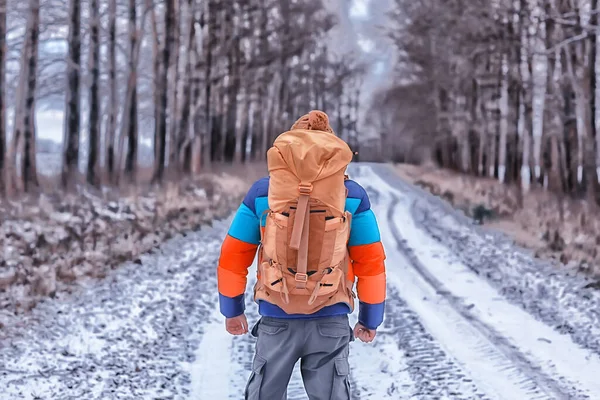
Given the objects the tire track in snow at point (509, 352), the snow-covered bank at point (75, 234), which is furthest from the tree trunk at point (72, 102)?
the tire track in snow at point (509, 352)

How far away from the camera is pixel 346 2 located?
193ft

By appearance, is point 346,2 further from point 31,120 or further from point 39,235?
point 39,235

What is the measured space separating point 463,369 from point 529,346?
1094 mm

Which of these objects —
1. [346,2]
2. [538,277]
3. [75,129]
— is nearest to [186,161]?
[75,129]

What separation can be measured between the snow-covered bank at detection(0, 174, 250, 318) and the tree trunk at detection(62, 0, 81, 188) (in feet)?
6.52

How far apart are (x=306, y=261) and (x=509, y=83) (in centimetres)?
2186

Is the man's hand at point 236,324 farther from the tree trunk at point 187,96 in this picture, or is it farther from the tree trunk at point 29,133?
the tree trunk at point 187,96

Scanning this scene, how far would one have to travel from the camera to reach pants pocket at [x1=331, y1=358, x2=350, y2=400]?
279 centimetres

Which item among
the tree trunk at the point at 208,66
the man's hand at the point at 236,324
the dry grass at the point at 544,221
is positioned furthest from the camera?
the tree trunk at the point at 208,66

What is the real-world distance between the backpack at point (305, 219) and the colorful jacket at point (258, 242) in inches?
3.4

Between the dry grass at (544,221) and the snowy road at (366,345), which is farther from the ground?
the dry grass at (544,221)

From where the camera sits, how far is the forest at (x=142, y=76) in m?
15.7

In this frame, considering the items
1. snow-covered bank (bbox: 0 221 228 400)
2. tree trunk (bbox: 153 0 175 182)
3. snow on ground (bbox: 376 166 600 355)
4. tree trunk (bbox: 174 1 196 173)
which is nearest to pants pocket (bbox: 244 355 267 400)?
snow-covered bank (bbox: 0 221 228 400)

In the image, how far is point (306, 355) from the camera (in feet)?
9.34
